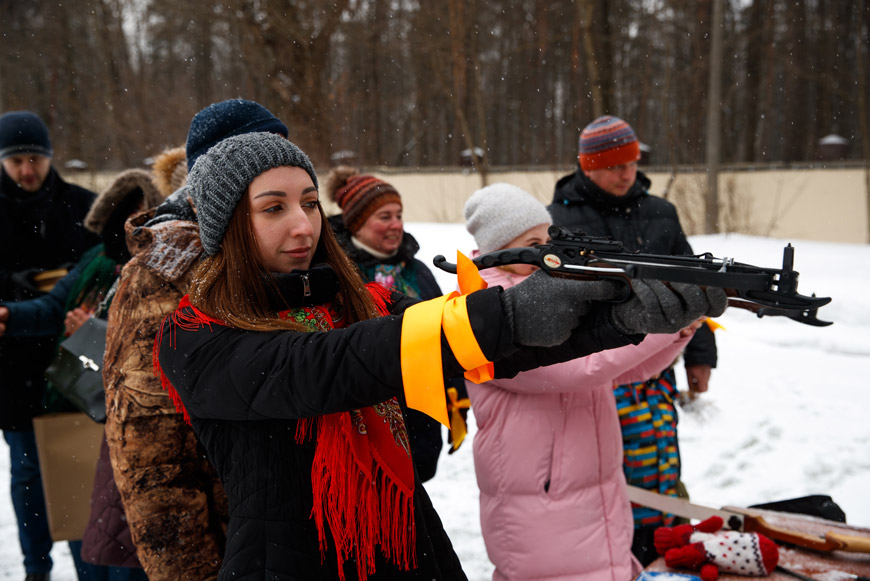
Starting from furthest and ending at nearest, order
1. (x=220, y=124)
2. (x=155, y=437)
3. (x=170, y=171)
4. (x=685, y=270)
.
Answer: (x=170, y=171), (x=220, y=124), (x=155, y=437), (x=685, y=270)

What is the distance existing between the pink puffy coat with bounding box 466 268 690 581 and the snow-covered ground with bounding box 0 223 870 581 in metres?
1.36

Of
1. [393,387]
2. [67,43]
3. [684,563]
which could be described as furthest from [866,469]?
[67,43]

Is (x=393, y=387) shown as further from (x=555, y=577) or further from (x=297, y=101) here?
(x=297, y=101)

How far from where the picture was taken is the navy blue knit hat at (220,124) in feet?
6.37

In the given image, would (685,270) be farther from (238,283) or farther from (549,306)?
(238,283)

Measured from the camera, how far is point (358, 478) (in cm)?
135

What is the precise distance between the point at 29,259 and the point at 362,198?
5.66 feet

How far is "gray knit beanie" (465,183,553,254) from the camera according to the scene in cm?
226

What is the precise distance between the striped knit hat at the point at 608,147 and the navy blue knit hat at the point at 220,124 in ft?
4.93

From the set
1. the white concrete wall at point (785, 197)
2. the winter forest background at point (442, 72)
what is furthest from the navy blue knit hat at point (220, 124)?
the white concrete wall at point (785, 197)

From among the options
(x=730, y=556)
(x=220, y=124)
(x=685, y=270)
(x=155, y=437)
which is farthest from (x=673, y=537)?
(x=220, y=124)

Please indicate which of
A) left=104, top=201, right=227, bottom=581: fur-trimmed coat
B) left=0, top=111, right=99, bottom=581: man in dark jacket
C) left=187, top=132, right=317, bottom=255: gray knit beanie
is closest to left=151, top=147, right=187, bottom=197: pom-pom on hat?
left=104, top=201, right=227, bottom=581: fur-trimmed coat

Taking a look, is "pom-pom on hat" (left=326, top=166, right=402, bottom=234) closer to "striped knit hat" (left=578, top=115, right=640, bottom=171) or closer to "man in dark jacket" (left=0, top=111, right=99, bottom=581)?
"striped knit hat" (left=578, top=115, right=640, bottom=171)

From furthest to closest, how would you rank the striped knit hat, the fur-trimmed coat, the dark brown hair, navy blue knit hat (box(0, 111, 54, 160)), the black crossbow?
navy blue knit hat (box(0, 111, 54, 160))
the striped knit hat
the fur-trimmed coat
the dark brown hair
the black crossbow
